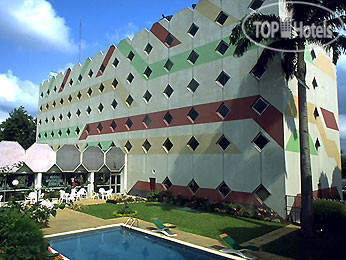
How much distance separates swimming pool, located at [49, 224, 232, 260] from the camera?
9250 millimetres

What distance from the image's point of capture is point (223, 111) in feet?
56.3

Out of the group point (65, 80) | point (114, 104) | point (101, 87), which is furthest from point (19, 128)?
point (114, 104)

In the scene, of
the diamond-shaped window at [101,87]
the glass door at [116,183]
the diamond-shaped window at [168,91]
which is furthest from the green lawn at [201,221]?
the diamond-shaped window at [101,87]

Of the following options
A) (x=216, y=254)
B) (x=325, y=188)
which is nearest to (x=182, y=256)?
(x=216, y=254)

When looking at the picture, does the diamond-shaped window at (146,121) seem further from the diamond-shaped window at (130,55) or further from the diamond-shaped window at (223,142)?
the diamond-shaped window at (223,142)

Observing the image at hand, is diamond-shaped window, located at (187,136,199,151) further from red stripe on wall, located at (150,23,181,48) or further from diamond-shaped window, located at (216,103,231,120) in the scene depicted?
red stripe on wall, located at (150,23,181,48)

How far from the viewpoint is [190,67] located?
63.6ft

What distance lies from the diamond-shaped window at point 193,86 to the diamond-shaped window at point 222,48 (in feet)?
8.44

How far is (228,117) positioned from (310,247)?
29.0 ft

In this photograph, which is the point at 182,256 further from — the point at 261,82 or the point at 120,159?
the point at 120,159

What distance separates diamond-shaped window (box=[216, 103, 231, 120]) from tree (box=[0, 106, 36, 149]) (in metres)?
36.2

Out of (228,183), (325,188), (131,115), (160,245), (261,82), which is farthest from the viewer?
(131,115)

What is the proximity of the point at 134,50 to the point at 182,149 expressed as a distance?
1076 centimetres

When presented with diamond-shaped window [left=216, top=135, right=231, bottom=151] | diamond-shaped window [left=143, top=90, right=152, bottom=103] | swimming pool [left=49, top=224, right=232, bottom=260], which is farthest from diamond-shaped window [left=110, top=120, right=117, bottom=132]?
swimming pool [left=49, top=224, right=232, bottom=260]
